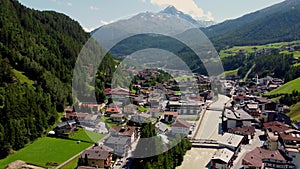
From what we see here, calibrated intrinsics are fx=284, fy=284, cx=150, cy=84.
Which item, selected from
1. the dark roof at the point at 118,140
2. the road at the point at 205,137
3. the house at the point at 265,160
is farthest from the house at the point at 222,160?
the dark roof at the point at 118,140

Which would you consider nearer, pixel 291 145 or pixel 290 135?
pixel 291 145

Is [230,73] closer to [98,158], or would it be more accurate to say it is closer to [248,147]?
[248,147]

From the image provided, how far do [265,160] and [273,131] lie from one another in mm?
6585

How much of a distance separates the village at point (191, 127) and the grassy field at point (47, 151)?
1427 millimetres

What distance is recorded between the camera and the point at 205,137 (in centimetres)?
2531

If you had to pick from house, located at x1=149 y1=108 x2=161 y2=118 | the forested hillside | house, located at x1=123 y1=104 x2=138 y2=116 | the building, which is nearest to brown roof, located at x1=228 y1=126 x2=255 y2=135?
the building

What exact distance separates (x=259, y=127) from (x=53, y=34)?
37.5m

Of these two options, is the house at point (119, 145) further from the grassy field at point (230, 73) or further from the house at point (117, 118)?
the grassy field at point (230, 73)

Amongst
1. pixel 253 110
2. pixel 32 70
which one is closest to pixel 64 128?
pixel 32 70

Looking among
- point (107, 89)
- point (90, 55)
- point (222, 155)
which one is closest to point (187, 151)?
point (222, 155)

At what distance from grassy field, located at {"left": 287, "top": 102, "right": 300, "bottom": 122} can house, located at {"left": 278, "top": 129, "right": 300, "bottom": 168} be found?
661 centimetres

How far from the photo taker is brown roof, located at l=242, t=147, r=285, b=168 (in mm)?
18344

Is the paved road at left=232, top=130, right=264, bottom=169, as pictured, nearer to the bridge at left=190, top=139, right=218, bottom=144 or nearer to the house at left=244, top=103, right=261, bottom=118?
the bridge at left=190, top=139, right=218, bottom=144

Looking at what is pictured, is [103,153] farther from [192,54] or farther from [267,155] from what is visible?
[192,54]
